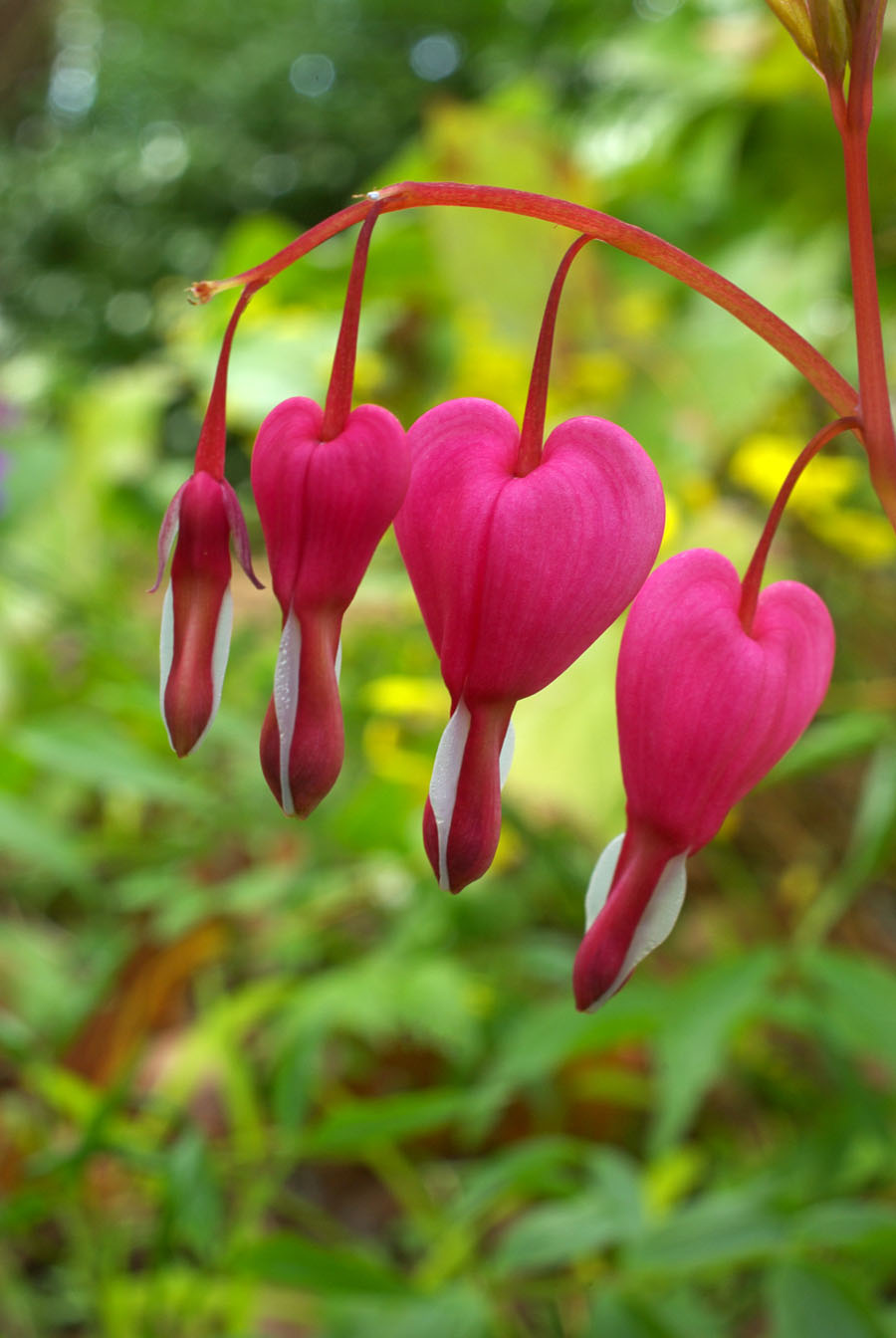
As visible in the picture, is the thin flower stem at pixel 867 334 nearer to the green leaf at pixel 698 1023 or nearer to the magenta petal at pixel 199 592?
the magenta petal at pixel 199 592

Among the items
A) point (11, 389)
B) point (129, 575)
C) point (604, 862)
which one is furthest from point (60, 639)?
point (604, 862)

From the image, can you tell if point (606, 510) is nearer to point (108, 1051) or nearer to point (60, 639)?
point (108, 1051)

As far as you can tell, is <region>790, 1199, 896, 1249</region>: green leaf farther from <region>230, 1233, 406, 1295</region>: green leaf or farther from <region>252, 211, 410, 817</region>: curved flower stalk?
<region>252, 211, 410, 817</region>: curved flower stalk

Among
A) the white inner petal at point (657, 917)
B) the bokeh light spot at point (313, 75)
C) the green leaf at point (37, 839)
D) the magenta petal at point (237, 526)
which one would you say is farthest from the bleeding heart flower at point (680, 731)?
the bokeh light spot at point (313, 75)

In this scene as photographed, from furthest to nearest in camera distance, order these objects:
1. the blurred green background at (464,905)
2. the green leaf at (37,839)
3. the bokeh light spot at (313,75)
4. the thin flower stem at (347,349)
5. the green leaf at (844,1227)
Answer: the bokeh light spot at (313,75)
the green leaf at (37,839)
the blurred green background at (464,905)
the green leaf at (844,1227)
the thin flower stem at (347,349)

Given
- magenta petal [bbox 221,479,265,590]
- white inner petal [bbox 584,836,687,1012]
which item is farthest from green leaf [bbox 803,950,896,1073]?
magenta petal [bbox 221,479,265,590]
